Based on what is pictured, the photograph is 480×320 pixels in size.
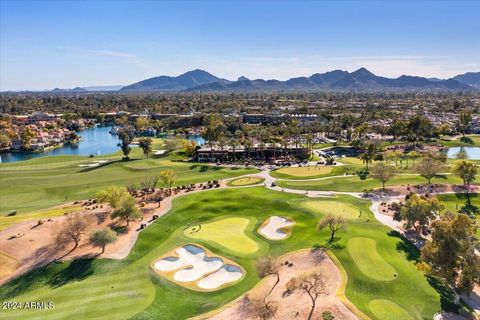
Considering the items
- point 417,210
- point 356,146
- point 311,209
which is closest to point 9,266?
point 311,209

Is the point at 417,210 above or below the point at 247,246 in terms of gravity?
above

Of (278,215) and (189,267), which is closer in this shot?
(189,267)

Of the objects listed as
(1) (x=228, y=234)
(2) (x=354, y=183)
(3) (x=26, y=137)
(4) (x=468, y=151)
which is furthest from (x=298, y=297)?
(3) (x=26, y=137)

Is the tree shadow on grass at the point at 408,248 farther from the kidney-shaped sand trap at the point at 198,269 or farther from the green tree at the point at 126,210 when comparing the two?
the green tree at the point at 126,210

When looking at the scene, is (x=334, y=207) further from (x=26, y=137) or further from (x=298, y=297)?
(x=26, y=137)

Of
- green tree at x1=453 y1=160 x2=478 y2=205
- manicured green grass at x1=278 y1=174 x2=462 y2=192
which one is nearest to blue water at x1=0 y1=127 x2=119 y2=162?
manicured green grass at x1=278 y1=174 x2=462 y2=192

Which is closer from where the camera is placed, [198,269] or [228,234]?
[198,269]

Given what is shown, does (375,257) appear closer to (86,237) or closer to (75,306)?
(75,306)
